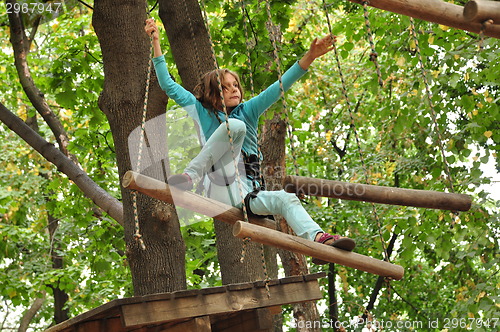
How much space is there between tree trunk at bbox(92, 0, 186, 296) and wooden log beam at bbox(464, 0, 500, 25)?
235 cm

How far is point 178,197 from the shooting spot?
3.01 m

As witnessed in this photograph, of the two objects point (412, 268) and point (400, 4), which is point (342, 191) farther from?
point (412, 268)

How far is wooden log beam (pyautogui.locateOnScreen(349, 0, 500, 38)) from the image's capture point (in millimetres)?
2799

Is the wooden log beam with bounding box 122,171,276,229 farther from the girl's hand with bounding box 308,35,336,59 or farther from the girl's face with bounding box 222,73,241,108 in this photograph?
the girl's hand with bounding box 308,35,336,59

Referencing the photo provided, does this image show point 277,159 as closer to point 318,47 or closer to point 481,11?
point 318,47

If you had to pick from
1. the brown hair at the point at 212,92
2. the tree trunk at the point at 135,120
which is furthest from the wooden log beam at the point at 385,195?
the tree trunk at the point at 135,120

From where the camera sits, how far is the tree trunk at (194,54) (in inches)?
195

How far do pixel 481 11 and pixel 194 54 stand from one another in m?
2.79

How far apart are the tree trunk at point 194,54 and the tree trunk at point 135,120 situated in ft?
1.35

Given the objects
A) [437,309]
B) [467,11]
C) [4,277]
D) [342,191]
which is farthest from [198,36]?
[437,309]

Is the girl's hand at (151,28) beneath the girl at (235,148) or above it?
above

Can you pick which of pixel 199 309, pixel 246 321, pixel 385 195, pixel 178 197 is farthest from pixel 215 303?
pixel 385 195

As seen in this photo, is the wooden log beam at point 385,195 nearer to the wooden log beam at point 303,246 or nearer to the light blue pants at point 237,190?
the light blue pants at point 237,190

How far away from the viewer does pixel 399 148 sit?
999cm
